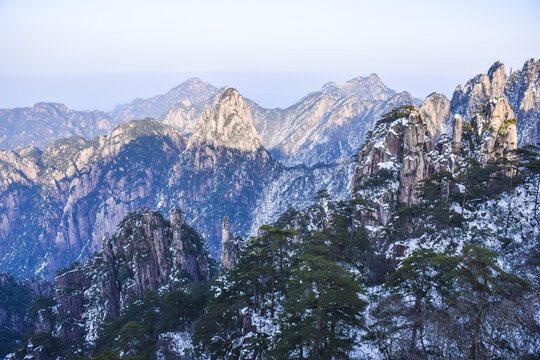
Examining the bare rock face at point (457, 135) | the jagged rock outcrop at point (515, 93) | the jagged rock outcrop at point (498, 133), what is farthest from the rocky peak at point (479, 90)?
the bare rock face at point (457, 135)

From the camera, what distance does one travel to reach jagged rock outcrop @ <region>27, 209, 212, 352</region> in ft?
272

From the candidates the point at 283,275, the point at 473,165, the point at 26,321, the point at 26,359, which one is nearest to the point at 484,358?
the point at 283,275

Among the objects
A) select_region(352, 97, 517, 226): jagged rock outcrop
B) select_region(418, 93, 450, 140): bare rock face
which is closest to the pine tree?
select_region(352, 97, 517, 226): jagged rock outcrop

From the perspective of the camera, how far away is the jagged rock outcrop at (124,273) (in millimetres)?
82812

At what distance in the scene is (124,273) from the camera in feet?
288

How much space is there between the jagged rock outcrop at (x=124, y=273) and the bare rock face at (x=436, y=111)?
482ft

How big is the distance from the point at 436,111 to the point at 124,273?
178625 millimetres

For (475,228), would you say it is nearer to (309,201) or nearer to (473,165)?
(473,165)

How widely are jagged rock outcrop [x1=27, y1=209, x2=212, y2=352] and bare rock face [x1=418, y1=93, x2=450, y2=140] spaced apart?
482 feet

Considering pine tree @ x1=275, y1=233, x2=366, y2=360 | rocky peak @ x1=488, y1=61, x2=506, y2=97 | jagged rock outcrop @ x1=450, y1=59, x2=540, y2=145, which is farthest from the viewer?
rocky peak @ x1=488, y1=61, x2=506, y2=97

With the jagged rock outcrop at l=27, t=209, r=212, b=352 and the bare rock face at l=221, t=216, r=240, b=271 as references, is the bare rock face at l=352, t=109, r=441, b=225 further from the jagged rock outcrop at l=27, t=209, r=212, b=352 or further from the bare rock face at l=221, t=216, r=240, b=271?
the jagged rock outcrop at l=27, t=209, r=212, b=352

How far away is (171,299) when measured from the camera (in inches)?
1987

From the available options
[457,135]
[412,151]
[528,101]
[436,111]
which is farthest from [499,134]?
[528,101]

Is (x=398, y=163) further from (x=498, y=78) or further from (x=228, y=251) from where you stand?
(x=498, y=78)
